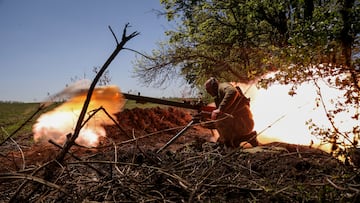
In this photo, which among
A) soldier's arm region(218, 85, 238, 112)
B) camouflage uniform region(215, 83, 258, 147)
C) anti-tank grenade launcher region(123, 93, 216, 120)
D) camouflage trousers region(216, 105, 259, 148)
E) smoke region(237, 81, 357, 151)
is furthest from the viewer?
smoke region(237, 81, 357, 151)

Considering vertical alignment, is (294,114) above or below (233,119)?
below

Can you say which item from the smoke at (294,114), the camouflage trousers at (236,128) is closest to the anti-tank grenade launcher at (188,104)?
the camouflage trousers at (236,128)

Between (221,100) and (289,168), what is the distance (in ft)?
13.2

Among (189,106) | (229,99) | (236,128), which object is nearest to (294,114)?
(236,128)

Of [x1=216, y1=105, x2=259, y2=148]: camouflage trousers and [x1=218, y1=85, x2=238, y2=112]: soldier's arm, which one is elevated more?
[x1=218, y1=85, x2=238, y2=112]: soldier's arm

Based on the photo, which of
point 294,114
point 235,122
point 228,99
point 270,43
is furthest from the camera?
point 270,43

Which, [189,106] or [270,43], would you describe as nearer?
[189,106]

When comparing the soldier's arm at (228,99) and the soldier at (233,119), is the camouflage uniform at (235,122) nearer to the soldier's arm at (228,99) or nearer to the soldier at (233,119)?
the soldier at (233,119)

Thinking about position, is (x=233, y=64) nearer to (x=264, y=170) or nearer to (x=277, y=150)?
(x=277, y=150)

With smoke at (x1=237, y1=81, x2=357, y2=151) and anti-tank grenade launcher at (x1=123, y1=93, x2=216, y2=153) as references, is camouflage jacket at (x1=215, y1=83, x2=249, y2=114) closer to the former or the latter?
anti-tank grenade launcher at (x1=123, y1=93, x2=216, y2=153)

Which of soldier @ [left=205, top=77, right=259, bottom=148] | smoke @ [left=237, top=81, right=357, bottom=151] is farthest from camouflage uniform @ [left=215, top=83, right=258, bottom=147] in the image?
smoke @ [left=237, top=81, right=357, bottom=151]

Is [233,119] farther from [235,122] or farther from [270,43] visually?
[270,43]

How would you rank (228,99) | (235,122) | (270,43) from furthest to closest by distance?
(270,43) < (235,122) < (228,99)

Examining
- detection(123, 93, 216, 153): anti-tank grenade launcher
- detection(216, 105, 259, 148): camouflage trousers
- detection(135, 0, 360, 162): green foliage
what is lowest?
detection(216, 105, 259, 148): camouflage trousers
